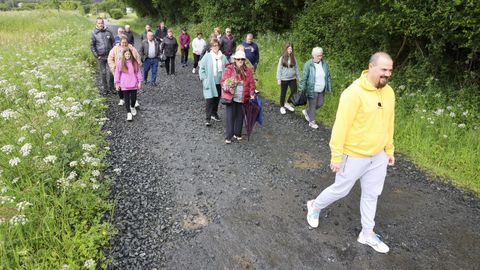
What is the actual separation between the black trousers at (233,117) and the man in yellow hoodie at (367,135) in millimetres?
3589

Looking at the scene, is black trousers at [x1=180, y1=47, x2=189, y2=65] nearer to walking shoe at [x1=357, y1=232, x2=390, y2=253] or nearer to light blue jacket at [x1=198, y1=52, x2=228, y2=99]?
light blue jacket at [x1=198, y1=52, x2=228, y2=99]

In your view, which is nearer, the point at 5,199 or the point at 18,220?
the point at 18,220

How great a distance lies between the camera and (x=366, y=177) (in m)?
4.16

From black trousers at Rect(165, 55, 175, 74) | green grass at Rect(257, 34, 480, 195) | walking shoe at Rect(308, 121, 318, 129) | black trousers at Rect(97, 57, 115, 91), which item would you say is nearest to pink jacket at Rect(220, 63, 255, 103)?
walking shoe at Rect(308, 121, 318, 129)

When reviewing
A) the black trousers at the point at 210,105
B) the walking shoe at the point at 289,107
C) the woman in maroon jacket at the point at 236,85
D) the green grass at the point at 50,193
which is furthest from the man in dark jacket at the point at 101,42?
the walking shoe at the point at 289,107

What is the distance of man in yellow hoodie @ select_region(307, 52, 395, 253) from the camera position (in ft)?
12.4

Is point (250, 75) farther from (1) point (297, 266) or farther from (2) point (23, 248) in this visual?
(2) point (23, 248)

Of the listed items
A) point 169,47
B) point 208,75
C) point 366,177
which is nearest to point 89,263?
point 366,177

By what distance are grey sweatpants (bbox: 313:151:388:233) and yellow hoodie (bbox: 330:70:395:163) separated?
4.4 inches

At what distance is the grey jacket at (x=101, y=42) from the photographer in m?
10.2

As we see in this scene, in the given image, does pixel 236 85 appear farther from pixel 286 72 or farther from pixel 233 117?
pixel 286 72

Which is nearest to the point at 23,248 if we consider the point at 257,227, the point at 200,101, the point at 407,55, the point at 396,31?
the point at 257,227

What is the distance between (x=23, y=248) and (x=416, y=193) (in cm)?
577

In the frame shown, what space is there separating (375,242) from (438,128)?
173 inches
